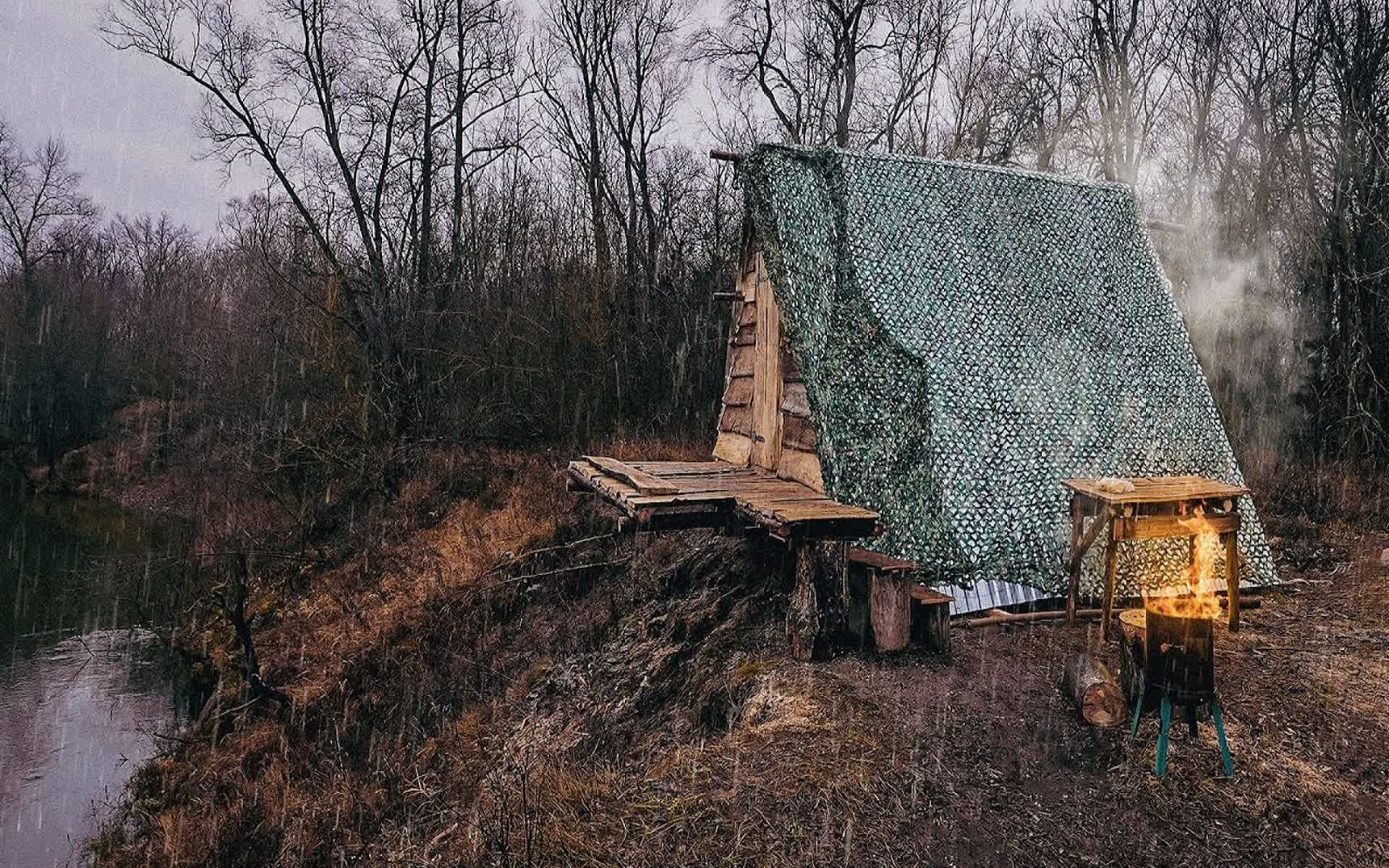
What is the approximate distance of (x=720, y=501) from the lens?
7414mm

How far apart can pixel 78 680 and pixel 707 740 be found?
539 inches

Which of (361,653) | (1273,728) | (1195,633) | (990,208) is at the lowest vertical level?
(361,653)

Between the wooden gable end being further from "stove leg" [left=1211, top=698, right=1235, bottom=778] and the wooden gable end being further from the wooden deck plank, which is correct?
"stove leg" [left=1211, top=698, right=1235, bottom=778]

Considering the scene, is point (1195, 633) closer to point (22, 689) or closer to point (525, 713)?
point (525, 713)

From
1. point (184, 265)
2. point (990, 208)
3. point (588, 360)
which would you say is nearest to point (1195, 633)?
point (990, 208)

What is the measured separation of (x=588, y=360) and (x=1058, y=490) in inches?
496

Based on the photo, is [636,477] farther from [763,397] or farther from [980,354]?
[980,354]

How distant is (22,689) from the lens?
1370 centimetres

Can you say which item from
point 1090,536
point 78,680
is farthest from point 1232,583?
point 78,680

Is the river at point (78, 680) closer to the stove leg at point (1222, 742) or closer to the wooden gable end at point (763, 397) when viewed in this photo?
the wooden gable end at point (763, 397)

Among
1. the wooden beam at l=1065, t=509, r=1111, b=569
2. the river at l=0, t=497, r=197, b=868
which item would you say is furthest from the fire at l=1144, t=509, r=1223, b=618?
the river at l=0, t=497, r=197, b=868

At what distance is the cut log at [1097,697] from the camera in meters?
5.34

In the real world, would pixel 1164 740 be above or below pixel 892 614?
below

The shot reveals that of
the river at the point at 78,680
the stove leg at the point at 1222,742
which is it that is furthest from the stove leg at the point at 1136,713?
the river at the point at 78,680
